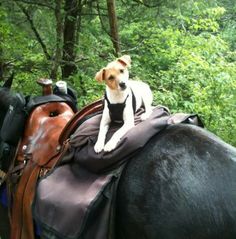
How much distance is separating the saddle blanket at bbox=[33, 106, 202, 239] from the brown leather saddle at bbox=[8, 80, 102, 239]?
0.24 meters

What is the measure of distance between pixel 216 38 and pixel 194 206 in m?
5.13

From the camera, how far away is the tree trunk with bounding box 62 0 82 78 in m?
5.68

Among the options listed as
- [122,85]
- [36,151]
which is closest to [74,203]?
[122,85]

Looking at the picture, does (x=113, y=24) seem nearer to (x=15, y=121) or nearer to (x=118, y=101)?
(x=15, y=121)

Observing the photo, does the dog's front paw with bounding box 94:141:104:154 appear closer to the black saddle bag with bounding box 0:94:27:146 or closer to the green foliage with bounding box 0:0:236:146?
the black saddle bag with bounding box 0:94:27:146

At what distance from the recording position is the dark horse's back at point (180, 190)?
173 centimetres

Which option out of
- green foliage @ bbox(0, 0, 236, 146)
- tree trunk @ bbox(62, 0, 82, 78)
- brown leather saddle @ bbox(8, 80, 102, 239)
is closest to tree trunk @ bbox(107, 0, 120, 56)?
green foliage @ bbox(0, 0, 236, 146)

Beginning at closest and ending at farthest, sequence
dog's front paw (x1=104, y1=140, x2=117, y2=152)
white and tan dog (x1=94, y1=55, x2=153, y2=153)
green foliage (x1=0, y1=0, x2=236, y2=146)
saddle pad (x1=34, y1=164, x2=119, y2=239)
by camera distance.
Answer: saddle pad (x1=34, y1=164, x2=119, y2=239) < dog's front paw (x1=104, y1=140, x2=117, y2=152) < white and tan dog (x1=94, y1=55, x2=153, y2=153) < green foliage (x1=0, y1=0, x2=236, y2=146)

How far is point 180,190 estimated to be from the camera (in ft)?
5.84

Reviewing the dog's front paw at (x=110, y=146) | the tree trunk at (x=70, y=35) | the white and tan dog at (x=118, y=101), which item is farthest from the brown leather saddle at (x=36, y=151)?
the tree trunk at (x=70, y=35)

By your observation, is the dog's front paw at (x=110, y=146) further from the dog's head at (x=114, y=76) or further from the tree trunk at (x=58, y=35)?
the tree trunk at (x=58, y=35)

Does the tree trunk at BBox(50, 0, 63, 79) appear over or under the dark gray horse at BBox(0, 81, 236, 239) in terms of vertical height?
over

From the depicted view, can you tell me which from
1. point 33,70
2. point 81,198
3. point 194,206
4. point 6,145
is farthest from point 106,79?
point 33,70

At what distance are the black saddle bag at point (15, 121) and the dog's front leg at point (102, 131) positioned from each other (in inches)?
35.4
